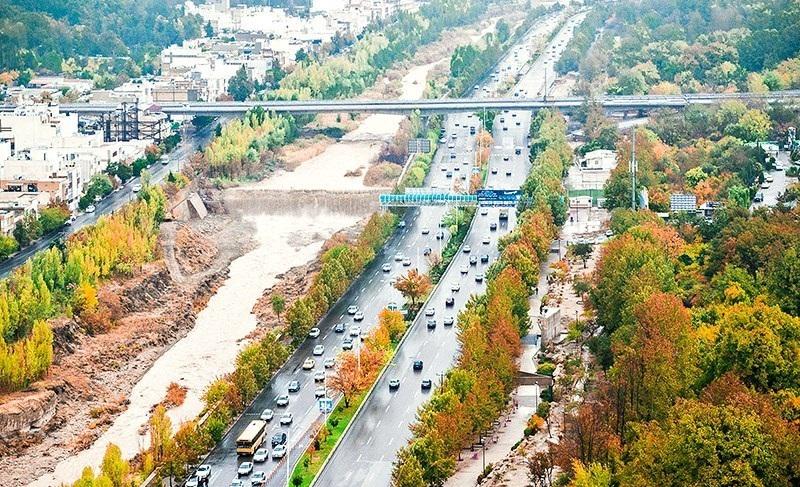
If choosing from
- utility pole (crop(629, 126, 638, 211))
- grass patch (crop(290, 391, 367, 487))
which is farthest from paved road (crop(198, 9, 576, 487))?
utility pole (crop(629, 126, 638, 211))

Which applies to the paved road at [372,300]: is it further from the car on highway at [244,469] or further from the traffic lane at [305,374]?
the car on highway at [244,469]

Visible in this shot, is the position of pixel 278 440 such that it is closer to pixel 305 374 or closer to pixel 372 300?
pixel 305 374

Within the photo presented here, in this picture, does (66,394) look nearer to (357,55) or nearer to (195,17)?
(357,55)

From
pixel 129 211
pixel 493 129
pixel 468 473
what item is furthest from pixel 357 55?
pixel 468 473

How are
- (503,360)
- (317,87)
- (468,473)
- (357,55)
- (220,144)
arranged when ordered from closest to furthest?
(468,473), (503,360), (220,144), (317,87), (357,55)

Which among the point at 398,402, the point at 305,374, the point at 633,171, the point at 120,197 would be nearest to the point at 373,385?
the point at 398,402

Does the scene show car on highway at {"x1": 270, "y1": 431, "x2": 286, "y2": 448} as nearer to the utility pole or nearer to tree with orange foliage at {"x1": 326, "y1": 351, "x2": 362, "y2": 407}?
tree with orange foliage at {"x1": 326, "y1": 351, "x2": 362, "y2": 407}

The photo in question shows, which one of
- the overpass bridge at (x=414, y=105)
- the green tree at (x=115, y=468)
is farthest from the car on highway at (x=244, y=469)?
the overpass bridge at (x=414, y=105)
